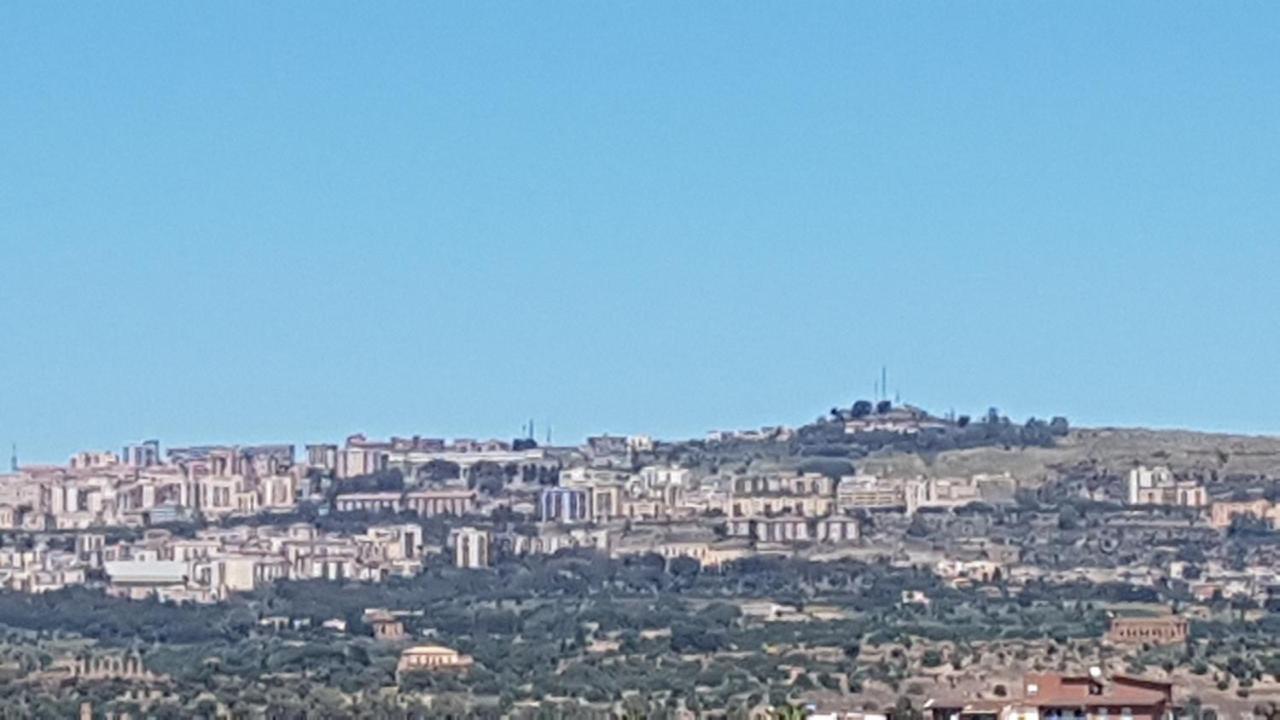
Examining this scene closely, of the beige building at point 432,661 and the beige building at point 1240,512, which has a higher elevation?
the beige building at point 1240,512

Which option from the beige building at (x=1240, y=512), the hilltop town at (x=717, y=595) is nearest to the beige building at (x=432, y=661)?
the hilltop town at (x=717, y=595)

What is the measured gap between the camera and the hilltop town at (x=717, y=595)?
10625 cm

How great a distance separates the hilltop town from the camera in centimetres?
10625

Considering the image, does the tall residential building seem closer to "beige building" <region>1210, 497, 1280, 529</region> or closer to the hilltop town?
the hilltop town

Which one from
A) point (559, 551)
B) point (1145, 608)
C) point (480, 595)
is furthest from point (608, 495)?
point (1145, 608)

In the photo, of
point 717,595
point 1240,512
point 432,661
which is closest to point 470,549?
point 717,595

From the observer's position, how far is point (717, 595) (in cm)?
15888

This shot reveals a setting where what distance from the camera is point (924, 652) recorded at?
113938mm

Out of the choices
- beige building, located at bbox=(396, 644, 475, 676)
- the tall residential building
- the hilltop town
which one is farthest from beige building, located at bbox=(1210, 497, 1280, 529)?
beige building, located at bbox=(396, 644, 475, 676)

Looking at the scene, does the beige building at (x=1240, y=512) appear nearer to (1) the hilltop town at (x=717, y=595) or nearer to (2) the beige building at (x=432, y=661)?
(1) the hilltop town at (x=717, y=595)

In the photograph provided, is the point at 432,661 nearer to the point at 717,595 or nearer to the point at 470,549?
the point at 717,595

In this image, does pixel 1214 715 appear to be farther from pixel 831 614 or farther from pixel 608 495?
pixel 608 495

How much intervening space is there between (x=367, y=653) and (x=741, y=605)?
23728mm

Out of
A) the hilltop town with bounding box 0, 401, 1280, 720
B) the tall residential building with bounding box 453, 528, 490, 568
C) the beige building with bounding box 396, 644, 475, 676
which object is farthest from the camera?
the tall residential building with bounding box 453, 528, 490, 568
